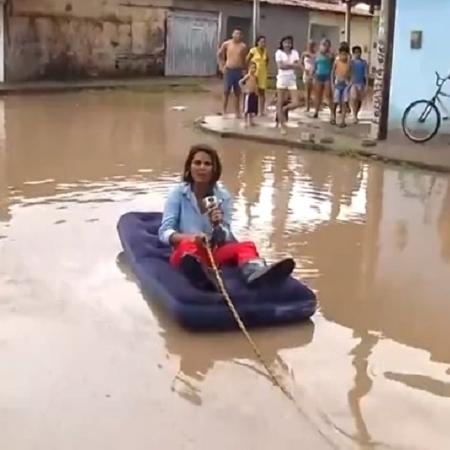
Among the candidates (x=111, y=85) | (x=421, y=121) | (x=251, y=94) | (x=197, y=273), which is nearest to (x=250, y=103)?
(x=251, y=94)

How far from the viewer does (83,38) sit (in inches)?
1048

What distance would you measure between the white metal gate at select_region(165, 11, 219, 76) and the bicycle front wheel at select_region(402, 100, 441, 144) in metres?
15.5

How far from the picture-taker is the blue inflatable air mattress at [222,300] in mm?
5742

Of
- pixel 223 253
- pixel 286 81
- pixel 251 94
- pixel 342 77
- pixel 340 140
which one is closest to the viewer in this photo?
pixel 223 253

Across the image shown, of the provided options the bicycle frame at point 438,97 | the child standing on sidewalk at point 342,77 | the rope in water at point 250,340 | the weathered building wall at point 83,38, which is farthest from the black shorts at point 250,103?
the weathered building wall at point 83,38

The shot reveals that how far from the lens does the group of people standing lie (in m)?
15.7

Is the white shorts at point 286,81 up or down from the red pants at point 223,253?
up

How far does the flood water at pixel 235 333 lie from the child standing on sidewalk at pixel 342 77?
15.5 ft

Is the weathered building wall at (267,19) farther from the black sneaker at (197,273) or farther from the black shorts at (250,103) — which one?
the black sneaker at (197,273)

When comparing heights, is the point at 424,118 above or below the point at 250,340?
above

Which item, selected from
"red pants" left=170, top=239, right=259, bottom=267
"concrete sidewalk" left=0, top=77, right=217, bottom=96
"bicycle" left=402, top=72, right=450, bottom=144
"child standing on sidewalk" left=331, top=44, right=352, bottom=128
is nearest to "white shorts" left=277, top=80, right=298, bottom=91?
"child standing on sidewalk" left=331, top=44, right=352, bottom=128

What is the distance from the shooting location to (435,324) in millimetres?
6094

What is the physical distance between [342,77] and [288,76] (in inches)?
36.7

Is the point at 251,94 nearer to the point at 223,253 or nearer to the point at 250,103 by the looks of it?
the point at 250,103
